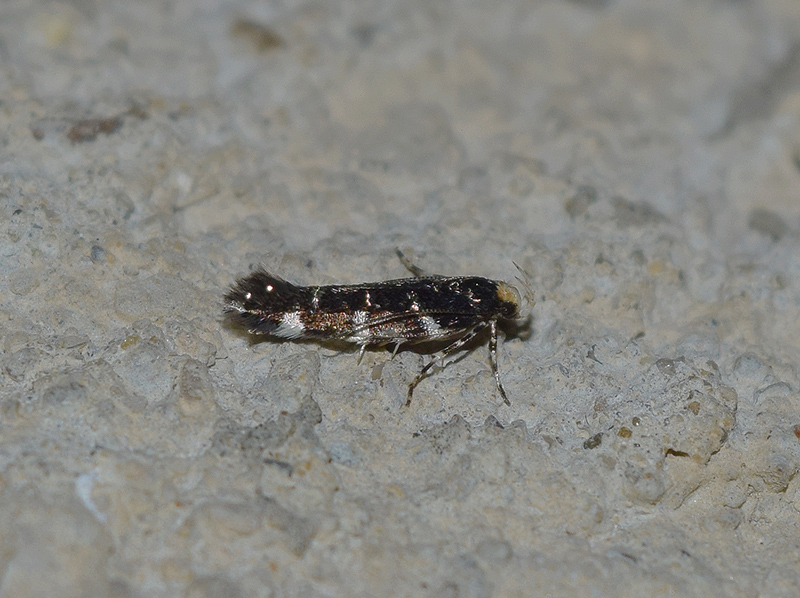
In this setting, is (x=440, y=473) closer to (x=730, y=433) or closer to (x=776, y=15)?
(x=730, y=433)

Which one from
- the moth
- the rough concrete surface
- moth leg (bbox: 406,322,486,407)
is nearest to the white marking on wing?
the moth

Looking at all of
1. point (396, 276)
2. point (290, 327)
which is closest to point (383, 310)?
point (396, 276)

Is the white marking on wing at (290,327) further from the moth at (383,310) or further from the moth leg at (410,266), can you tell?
the moth leg at (410,266)

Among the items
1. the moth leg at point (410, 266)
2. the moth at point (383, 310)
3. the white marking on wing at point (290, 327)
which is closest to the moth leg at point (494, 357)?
the moth at point (383, 310)

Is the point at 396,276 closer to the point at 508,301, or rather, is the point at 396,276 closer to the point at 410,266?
the point at 410,266

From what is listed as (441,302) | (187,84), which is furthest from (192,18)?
(441,302)

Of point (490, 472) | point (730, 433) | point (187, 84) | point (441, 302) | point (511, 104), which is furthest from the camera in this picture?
point (511, 104)
